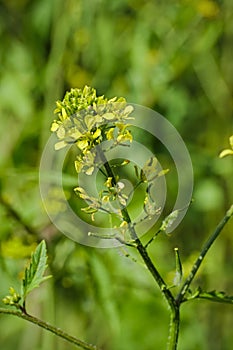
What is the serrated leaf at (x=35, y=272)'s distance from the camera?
0.78 meters

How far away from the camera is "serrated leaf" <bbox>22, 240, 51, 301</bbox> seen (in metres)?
0.78

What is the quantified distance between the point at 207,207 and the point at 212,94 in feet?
1.07

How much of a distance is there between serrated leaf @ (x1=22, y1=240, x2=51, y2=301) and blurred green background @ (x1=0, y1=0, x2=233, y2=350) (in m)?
0.60

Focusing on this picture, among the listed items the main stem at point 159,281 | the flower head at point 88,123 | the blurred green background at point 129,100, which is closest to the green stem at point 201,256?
the main stem at point 159,281

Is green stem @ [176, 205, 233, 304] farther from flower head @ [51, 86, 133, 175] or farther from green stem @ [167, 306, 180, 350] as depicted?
flower head @ [51, 86, 133, 175]

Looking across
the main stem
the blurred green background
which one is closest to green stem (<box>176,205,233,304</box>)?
the main stem

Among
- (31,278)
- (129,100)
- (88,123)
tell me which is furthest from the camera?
(129,100)

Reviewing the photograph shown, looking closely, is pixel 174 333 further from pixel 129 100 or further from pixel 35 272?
pixel 129 100

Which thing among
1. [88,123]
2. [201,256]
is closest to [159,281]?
[201,256]

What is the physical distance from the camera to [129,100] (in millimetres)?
1767

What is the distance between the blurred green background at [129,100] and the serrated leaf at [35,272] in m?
0.60

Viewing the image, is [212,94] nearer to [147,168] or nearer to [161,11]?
[161,11]

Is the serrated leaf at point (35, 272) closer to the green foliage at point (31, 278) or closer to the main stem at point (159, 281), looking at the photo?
the green foliage at point (31, 278)

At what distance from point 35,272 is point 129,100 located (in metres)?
1.02
